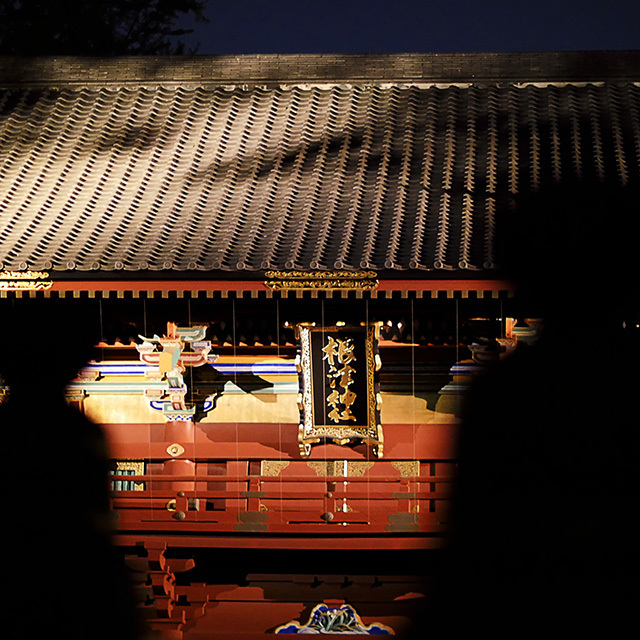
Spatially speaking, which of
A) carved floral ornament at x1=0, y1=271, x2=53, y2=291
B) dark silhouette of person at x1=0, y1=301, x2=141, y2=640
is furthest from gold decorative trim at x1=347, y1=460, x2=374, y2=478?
carved floral ornament at x1=0, y1=271, x2=53, y2=291

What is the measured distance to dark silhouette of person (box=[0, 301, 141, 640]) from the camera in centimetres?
947

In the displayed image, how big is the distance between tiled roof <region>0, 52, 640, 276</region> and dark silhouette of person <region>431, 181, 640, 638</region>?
0.73 m

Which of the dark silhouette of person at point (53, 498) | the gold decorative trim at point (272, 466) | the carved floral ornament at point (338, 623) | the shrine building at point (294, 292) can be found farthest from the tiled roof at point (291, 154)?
the carved floral ornament at point (338, 623)

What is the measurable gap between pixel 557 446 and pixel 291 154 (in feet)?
16.1

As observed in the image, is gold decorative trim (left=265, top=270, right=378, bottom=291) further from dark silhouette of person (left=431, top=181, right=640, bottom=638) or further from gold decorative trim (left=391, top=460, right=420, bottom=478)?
gold decorative trim (left=391, top=460, right=420, bottom=478)

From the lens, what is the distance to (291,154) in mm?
10992

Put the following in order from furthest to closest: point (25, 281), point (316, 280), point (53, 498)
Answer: point (53, 498) → point (25, 281) → point (316, 280)

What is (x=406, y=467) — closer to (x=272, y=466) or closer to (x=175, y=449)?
(x=272, y=466)

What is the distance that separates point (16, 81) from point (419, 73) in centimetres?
591

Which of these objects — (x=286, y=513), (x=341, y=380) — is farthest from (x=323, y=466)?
(x=341, y=380)

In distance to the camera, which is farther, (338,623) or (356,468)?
(356,468)

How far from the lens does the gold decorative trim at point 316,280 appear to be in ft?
28.0

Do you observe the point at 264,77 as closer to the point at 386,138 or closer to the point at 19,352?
the point at 386,138

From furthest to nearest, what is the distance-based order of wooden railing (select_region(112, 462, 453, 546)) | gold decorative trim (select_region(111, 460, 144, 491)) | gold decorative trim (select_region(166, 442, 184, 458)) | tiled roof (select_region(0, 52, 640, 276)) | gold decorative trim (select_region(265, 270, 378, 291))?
gold decorative trim (select_region(111, 460, 144, 491)), gold decorative trim (select_region(166, 442, 184, 458)), tiled roof (select_region(0, 52, 640, 276)), wooden railing (select_region(112, 462, 453, 546)), gold decorative trim (select_region(265, 270, 378, 291))
